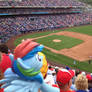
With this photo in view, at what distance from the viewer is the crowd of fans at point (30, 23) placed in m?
30.2

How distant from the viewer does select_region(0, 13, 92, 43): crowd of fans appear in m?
30.2

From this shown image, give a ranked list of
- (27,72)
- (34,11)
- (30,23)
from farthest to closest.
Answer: (34,11), (30,23), (27,72)

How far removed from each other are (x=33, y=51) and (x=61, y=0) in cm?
5388

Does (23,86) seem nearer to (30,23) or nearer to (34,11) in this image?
(30,23)

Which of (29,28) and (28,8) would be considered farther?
(28,8)

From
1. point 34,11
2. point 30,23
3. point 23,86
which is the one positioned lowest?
point 30,23

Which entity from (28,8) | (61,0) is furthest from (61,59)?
(61,0)

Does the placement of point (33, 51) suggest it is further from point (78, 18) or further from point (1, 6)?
point (78, 18)

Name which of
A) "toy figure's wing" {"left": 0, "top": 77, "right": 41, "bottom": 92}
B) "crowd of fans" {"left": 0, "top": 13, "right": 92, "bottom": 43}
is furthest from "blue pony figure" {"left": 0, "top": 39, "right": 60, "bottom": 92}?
"crowd of fans" {"left": 0, "top": 13, "right": 92, "bottom": 43}

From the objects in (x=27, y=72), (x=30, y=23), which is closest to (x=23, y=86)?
(x=27, y=72)

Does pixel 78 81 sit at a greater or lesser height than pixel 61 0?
lesser

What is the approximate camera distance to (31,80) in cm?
322

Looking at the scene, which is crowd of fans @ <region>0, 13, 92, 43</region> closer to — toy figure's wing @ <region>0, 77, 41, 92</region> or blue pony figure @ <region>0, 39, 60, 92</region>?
blue pony figure @ <region>0, 39, 60, 92</region>

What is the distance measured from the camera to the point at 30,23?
121 feet
